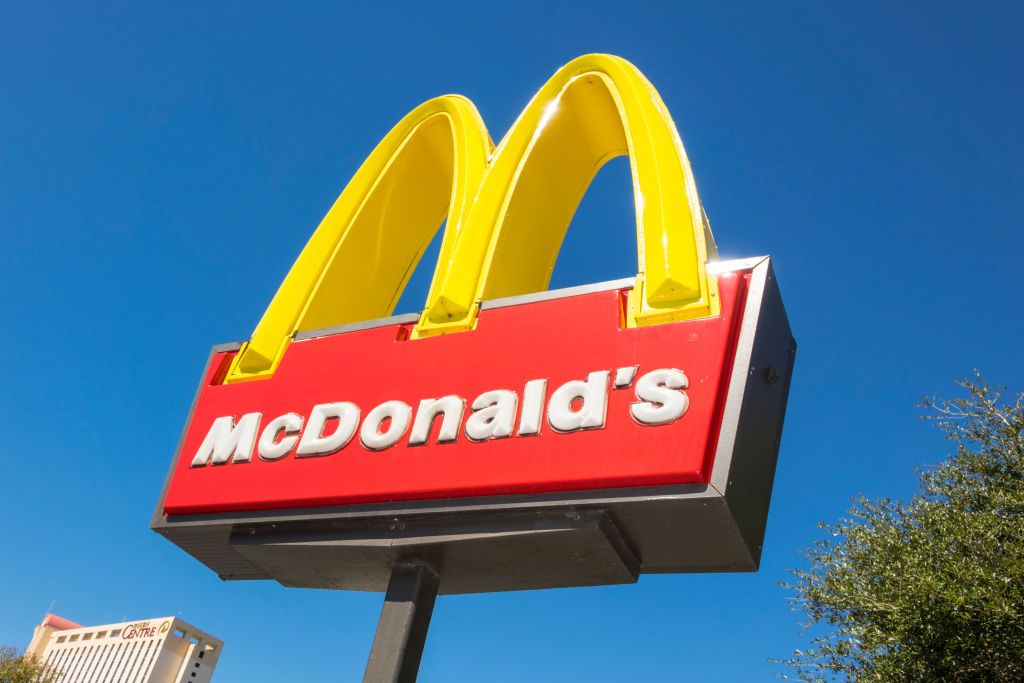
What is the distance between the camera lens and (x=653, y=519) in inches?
176

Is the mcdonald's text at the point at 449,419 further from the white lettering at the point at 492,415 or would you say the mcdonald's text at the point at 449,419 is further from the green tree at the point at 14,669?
the green tree at the point at 14,669

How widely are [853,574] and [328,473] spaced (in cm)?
889

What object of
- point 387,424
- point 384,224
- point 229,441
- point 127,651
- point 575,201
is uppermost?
point 127,651

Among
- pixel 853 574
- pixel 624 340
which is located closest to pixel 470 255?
pixel 624 340

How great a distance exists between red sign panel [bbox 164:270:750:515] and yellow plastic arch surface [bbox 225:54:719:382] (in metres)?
0.25

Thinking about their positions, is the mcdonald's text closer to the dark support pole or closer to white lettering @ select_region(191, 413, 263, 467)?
white lettering @ select_region(191, 413, 263, 467)

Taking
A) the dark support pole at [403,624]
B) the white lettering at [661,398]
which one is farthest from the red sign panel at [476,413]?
the dark support pole at [403,624]

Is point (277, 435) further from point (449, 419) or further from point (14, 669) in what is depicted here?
point (14, 669)

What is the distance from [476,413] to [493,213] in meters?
2.03

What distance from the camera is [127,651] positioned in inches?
5531

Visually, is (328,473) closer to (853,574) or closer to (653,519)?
(653,519)

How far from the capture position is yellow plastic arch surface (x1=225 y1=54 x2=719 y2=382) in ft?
18.0

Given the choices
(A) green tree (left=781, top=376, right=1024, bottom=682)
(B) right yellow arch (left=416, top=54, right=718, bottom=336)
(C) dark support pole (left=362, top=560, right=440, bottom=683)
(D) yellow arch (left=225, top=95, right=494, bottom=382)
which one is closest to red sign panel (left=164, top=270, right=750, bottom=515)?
(B) right yellow arch (left=416, top=54, right=718, bottom=336)

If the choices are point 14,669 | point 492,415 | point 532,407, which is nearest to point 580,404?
point 532,407
